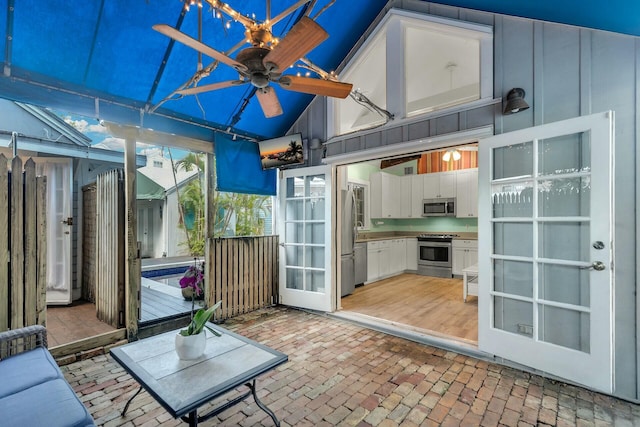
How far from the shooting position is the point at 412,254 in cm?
689

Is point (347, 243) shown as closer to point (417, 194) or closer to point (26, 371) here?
point (417, 194)

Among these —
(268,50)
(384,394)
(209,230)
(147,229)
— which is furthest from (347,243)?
(147,229)

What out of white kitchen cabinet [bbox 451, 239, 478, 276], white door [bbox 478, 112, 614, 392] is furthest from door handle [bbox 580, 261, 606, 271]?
white kitchen cabinet [bbox 451, 239, 478, 276]

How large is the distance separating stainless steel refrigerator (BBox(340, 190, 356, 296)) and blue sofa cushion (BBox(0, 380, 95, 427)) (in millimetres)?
3778

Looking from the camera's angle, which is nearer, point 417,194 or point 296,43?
point 296,43

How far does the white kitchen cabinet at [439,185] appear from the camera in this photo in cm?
661

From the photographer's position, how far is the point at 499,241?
2705mm

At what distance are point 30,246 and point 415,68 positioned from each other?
5.42 metres

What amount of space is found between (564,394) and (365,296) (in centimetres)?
289

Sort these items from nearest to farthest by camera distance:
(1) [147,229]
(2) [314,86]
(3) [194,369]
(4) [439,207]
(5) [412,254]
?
1. (3) [194,369]
2. (2) [314,86]
3. (4) [439,207]
4. (5) [412,254]
5. (1) [147,229]

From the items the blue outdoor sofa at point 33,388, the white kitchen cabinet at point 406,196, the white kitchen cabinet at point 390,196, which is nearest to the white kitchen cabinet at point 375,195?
the white kitchen cabinet at point 390,196

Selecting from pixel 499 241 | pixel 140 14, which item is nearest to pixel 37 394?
pixel 140 14

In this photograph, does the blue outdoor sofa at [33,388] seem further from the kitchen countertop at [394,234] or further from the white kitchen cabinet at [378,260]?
the white kitchen cabinet at [378,260]

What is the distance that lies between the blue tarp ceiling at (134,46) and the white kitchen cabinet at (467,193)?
4.15m
